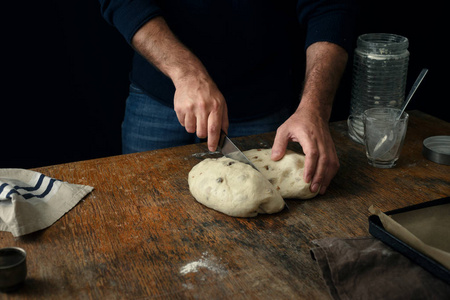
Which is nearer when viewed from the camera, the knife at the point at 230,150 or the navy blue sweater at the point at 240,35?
the knife at the point at 230,150

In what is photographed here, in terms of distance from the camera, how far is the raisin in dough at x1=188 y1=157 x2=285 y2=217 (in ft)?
4.46

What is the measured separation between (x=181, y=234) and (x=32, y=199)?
490 mm

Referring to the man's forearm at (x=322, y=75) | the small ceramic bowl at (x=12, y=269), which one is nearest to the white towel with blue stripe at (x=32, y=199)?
the small ceramic bowl at (x=12, y=269)

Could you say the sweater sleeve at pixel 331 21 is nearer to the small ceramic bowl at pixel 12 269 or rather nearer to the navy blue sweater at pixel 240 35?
the navy blue sweater at pixel 240 35

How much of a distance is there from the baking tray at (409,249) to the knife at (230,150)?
18.1 inches

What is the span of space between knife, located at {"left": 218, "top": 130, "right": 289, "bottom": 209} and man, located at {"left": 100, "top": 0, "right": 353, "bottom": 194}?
41 millimetres

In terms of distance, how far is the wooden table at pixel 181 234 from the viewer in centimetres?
109

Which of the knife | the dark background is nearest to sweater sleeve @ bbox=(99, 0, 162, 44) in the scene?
the knife

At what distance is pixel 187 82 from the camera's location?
5.24ft

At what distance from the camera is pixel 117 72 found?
281cm

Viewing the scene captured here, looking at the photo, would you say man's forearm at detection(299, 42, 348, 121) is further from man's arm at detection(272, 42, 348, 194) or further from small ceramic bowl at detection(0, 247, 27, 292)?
small ceramic bowl at detection(0, 247, 27, 292)

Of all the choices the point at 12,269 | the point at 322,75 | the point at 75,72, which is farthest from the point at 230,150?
the point at 75,72

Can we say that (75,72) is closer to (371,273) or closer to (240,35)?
(240,35)

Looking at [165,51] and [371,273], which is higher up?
[165,51]
